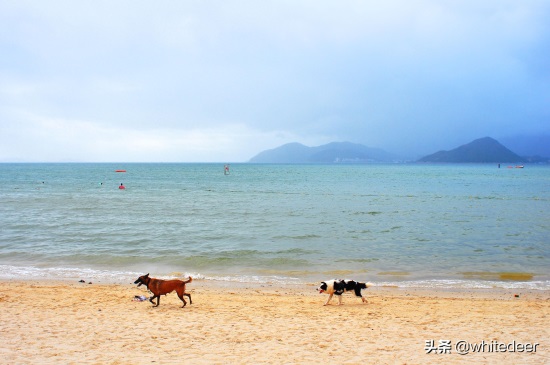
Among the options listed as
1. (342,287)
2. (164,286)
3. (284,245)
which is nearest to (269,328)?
(342,287)

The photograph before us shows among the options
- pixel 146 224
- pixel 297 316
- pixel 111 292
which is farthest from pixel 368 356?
pixel 146 224

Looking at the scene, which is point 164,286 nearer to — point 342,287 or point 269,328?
point 269,328

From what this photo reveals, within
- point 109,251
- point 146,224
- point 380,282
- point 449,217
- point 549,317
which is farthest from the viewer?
point 449,217

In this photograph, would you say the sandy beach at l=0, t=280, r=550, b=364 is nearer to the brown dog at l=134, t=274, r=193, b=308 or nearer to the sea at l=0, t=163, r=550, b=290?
the brown dog at l=134, t=274, r=193, b=308

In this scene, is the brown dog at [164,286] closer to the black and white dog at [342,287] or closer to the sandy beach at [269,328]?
the sandy beach at [269,328]

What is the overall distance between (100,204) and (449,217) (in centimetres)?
3365

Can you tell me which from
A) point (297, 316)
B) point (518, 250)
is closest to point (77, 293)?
point (297, 316)

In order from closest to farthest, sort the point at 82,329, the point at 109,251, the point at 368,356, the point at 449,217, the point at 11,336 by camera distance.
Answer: the point at 368,356 < the point at 11,336 < the point at 82,329 < the point at 109,251 < the point at 449,217

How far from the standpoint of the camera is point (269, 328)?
907cm

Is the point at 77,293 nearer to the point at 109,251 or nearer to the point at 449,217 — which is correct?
the point at 109,251

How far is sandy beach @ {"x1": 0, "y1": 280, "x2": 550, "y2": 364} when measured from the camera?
24.0 ft

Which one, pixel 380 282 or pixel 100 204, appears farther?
pixel 100 204

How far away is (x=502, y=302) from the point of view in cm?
1185

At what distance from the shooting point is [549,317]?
32.6 feet
